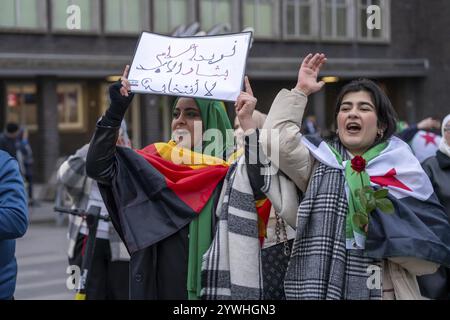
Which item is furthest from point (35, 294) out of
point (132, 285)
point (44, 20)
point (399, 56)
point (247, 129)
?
point (399, 56)

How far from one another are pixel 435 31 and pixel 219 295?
30474mm

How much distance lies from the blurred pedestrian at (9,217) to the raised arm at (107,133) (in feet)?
1.22

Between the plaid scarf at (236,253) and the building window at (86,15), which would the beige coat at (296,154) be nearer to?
the plaid scarf at (236,253)

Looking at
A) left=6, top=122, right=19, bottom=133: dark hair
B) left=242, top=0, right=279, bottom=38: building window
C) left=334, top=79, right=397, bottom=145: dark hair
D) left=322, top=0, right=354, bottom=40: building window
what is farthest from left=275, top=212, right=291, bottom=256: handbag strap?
left=322, top=0, right=354, bottom=40: building window

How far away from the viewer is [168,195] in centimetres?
341

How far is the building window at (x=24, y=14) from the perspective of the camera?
21.9 meters

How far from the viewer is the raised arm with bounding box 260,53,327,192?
Answer: 293 cm

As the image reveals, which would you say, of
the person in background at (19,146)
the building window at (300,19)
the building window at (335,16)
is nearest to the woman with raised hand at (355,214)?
the person in background at (19,146)

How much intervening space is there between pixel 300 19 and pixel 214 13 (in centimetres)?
380

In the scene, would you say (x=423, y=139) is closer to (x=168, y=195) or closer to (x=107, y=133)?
(x=168, y=195)

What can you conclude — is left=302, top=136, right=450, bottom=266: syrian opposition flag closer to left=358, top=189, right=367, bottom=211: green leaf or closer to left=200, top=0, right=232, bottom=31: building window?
left=358, top=189, right=367, bottom=211: green leaf

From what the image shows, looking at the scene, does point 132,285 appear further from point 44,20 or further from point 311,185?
point 44,20

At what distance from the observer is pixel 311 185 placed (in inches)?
118

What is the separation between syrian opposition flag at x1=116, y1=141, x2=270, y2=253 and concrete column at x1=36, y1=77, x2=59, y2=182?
65.6 ft
